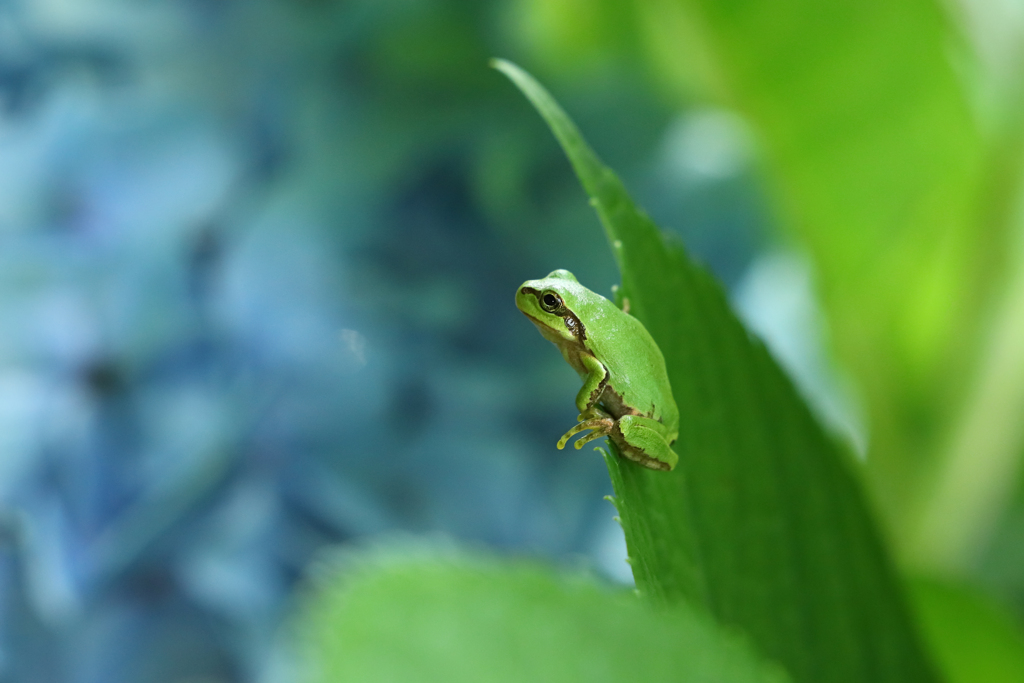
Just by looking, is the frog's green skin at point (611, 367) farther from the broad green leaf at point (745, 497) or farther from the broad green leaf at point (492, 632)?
the broad green leaf at point (492, 632)

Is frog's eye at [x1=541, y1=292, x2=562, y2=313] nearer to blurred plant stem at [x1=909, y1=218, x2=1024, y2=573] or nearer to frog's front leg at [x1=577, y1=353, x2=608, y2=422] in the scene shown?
frog's front leg at [x1=577, y1=353, x2=608, y2=422]

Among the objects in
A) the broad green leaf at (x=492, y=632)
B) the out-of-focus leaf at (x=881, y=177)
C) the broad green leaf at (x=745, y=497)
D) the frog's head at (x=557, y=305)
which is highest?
the out-of-focus leaf at (x=881, y=177)

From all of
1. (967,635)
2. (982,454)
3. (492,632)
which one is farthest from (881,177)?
(492,632)

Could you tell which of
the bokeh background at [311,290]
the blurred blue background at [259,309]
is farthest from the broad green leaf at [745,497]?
the blurred blue background at [259,309]

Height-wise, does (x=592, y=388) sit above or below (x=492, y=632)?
above

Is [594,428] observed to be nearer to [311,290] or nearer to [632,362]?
[632,362]

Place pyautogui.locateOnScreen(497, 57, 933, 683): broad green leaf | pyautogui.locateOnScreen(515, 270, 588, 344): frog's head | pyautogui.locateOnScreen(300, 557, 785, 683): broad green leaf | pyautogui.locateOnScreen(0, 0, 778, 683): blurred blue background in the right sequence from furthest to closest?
1. pyautogui.locateOnScreen(0, 0, 778, 683): blurred blue background
2. pyautogui.locateOnScreen(515, 270, 588, 344): frog's head
3. pyautogui.locateOnScreen(497, 57, 933, 683): broad green leaf
4. pyautogui.locateOnScreen(300, 557, 785, 683): broad green leaf

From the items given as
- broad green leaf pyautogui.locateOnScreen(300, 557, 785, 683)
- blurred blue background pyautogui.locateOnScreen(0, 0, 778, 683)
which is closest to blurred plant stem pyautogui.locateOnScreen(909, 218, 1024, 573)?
blurred blue background pyautogui.locateOnScreen(0, 0, 778, 683)

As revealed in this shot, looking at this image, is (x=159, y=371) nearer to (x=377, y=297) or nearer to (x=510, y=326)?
(x=377, y=297)
